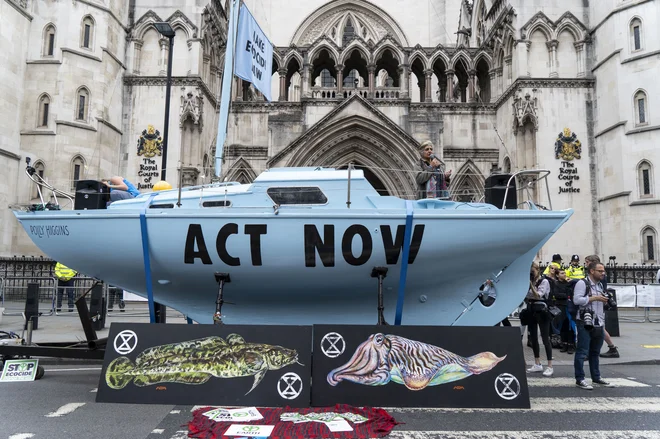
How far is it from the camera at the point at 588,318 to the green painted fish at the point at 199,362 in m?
4.06

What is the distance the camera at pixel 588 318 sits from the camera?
6.55 m

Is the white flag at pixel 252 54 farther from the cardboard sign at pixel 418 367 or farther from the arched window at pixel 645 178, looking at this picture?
the arched window at pixel 645 178

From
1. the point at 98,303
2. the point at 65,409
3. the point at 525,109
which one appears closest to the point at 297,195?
the point at 65,409

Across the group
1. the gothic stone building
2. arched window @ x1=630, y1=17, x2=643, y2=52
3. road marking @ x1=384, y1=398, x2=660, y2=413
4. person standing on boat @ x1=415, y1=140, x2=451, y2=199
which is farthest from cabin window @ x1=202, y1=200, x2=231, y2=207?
arched window @ x1=630, y1=17, x2=643, y2=52

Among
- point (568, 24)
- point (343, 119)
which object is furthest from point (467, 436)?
point (568, 24)

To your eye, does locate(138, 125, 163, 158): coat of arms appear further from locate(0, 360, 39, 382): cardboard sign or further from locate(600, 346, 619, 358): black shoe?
locate(600, 346, 619, 358): black shoe

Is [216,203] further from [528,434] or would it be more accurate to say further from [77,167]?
[77,167]

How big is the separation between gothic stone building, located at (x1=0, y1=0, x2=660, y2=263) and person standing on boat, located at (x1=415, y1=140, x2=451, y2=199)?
39.1 feet

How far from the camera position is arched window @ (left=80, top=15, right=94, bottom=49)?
2306 centimetres

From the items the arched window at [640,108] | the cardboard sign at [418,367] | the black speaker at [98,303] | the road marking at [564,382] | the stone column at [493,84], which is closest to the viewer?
the cardboard sign at [418,367]

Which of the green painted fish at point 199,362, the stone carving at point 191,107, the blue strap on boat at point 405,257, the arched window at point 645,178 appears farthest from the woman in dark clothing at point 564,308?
the stone carving at point 191,107

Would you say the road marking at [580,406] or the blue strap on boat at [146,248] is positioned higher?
the blue strap on boat at [146,248]

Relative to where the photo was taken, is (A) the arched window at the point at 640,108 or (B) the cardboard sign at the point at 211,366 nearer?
(B) the cardboard sign at the point at 211,366

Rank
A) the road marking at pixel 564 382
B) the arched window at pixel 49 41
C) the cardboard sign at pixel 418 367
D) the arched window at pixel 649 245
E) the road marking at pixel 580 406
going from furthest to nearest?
the arched window at pixel 49 41, the arched window at pixel 649 245, the road marking at pixel 564 382, the road marking at pixel 580 406, the cardboard sign at pixel 418 367
